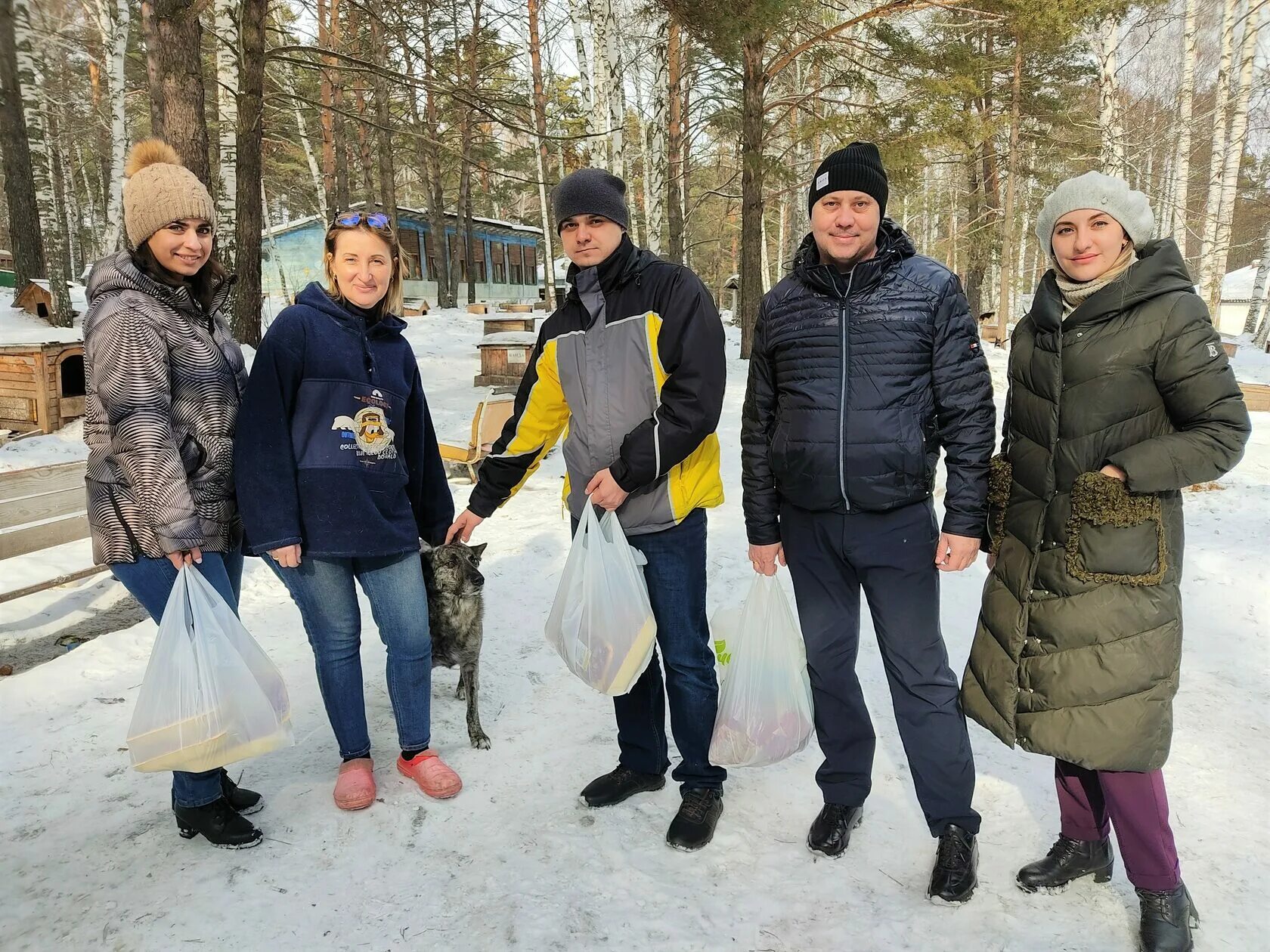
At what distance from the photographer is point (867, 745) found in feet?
Answer: 8.26

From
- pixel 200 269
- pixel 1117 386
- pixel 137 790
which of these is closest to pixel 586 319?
pixel 200 269

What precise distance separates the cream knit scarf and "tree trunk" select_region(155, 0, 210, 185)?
7.09 meters

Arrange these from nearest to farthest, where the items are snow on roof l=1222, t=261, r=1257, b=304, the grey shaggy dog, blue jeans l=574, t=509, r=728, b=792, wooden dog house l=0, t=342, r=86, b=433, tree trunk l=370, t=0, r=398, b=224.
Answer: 1. blue jeans l=574, t=509, r=728, b=792
2. the grey shaggy dog
3. wooden dog house l=0, t=342, r=86, b=433
4. tree trunk l=370, t=0, r=398, b=224
5. snow on roof l=1222, t=261, r=1257, b=304

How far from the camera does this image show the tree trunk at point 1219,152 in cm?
1538

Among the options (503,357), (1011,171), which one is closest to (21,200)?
(503,357)

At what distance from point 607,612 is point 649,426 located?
2.01 ft

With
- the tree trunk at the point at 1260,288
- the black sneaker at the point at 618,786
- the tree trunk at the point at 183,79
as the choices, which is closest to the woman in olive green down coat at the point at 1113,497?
the black sneaker at the point at 618,786

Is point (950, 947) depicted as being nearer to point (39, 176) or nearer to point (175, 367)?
point (175, 367)

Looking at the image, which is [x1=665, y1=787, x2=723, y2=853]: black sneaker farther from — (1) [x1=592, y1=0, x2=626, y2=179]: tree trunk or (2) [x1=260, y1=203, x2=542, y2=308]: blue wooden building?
(2) [x1=260, y1=203, x2=542, y2=308]: blue wooden building

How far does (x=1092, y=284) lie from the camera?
2.06 m

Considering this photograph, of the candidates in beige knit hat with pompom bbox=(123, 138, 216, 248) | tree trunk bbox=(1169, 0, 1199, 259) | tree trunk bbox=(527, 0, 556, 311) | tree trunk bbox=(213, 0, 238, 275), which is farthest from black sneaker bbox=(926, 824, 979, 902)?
tree trunk bbox=(1169, 0, 1199, 259)

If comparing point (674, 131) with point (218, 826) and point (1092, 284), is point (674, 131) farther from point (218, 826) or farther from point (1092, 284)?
point (218, 826)

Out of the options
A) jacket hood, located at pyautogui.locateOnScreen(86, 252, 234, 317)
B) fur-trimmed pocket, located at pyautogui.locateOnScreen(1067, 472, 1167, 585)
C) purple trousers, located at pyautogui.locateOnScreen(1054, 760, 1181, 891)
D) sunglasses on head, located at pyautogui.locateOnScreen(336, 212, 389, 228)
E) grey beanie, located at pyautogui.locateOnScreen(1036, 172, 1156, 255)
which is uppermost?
sunglasses on head, located at pyautogui.locateOnScreen(336, 212, 389, 228)

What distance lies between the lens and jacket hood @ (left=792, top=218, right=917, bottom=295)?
2240mm
